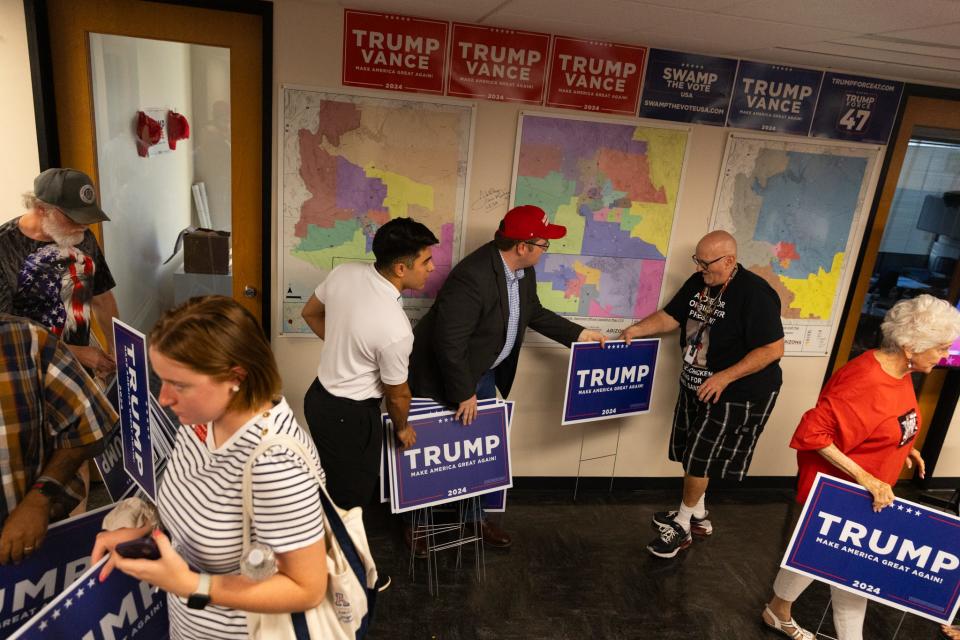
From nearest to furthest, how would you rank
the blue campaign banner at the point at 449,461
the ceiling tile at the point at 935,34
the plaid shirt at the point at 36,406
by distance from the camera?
1. the plaid shirt at the point at 36,406
2. the ceiling tile at the point at 935,34
3. the blue campaign banner at the point at 449,461

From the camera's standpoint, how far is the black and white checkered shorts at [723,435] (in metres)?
3.28

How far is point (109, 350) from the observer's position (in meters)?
3.08

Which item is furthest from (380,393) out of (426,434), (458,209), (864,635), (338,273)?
(864,635)

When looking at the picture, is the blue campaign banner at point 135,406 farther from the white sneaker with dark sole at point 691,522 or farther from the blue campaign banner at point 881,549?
the white sneaker with dark sole at point 691,522

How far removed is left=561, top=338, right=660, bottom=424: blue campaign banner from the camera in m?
3.35

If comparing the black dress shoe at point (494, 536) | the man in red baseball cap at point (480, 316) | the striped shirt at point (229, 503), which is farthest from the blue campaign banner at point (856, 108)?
the striped shirt at point (229, 503)

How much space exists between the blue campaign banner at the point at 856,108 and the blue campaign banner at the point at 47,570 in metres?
3.68

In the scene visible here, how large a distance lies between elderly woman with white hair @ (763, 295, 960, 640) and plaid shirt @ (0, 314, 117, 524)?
7.97 ft

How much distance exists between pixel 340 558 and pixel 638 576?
89.5 inches

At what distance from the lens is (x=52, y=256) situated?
2.53m

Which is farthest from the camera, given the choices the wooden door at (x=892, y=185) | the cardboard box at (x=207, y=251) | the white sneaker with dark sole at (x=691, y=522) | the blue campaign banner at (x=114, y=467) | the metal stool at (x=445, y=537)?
the wooden door at (x=892, y=185)

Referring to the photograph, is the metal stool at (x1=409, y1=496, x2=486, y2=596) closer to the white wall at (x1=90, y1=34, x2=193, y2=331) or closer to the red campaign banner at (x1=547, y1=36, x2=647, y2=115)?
the white wall at (x1=90, y1=34, x2=193, y2=331)

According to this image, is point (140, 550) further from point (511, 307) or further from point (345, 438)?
point (511, 307)

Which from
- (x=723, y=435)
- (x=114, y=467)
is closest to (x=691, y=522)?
(x=723, y=435)
